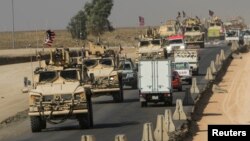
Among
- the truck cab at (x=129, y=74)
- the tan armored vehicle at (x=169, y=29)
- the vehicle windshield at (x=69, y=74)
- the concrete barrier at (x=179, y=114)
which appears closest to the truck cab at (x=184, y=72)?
the truck cab at (x=129, y=74)

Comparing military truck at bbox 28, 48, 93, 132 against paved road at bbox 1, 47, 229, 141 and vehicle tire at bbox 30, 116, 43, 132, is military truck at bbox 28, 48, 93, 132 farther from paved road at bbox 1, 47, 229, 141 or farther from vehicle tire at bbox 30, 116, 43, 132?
paved road at bbox 1, 47, 229, 141

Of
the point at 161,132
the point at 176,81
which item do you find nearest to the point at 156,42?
the point at 176,81

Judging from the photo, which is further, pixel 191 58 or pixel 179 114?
pixel 191 58

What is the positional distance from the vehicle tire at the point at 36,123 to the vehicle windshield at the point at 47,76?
1.48m

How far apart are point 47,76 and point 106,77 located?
36.1ft

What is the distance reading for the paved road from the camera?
23.3 m

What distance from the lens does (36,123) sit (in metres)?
24.8

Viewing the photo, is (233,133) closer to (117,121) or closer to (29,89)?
(29,89)

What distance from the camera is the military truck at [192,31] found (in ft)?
299

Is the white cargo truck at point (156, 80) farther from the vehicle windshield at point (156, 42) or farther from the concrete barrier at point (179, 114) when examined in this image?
the vehicle windshield at point (156, 42)

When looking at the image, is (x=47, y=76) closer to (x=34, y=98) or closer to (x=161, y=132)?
(x=34, y=98)

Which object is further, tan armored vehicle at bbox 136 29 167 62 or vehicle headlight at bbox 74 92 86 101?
tan armored vehicle at bbox 136 29 167 62

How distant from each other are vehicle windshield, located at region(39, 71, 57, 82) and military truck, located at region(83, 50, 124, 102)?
983 centimetres

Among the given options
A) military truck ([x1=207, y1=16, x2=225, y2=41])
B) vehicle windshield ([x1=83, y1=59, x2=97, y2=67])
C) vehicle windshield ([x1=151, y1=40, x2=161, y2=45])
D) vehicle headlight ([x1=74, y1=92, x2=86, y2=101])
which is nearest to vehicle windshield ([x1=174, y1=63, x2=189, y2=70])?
vehicle windshield ([x1=151, y1=40, x2=161, y2=45])
